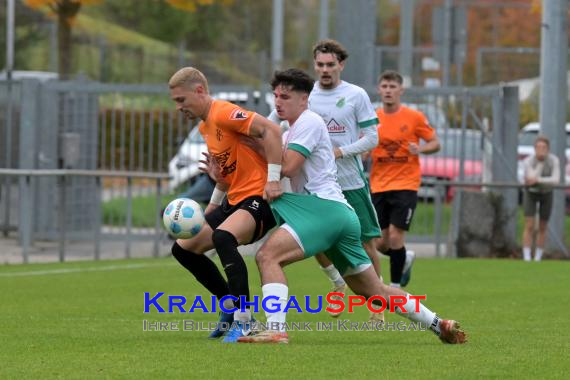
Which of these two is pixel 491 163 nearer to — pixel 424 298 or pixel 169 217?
pixel 424 298

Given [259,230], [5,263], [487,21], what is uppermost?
[487,21]

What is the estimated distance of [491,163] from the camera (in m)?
22.1

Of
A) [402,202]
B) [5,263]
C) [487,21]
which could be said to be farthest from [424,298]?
[487,21]

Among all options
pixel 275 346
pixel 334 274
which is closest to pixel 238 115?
pixel 275 346

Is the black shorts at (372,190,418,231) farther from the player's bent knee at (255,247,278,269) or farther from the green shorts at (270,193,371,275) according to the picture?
the player's bent knee at (255,247,278,269)

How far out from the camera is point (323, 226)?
9609 mm

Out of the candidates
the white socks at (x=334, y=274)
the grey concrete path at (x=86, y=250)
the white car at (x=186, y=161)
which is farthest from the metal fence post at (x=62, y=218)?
the white socks at (x=334, y=274)

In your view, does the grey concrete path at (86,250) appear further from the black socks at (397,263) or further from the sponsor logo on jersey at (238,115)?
the sponsor logo on jersey at (238,115)

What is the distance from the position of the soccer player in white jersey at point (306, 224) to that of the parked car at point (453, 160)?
1182 centimetres

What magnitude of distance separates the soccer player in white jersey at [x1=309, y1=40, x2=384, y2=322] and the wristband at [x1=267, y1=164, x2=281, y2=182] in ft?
7.13

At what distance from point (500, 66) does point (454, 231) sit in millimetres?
25899

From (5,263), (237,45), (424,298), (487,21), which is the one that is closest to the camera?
(424,298)

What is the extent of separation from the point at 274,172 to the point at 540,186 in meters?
12.0

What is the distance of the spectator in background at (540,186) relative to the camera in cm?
2102
